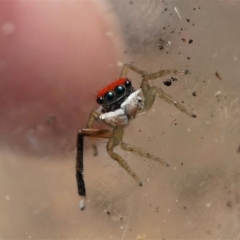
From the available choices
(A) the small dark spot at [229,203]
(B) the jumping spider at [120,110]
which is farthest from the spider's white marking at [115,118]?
(A) the small dark spot at [229,203]

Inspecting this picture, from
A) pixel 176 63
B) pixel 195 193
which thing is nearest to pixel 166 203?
pixel 195 193

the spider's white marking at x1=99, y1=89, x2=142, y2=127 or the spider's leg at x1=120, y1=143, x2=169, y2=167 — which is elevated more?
the spider's white marking at x1=99, y1=89, x2=142, y2=127

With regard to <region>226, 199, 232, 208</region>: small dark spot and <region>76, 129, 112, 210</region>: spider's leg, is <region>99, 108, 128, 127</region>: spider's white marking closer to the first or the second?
<region>76, 129, 112, 210</region>: spider's leg

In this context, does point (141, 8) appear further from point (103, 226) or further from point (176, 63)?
point (103, 226)

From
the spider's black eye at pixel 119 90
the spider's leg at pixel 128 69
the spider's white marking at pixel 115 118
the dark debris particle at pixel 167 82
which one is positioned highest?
the spider's black eye at pixel 119 90

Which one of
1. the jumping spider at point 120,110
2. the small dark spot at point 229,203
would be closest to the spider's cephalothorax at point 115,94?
the jumping spider at point 120,110

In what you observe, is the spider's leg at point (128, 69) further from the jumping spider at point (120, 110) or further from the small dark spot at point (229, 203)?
the small dark spot at point (229, 203)

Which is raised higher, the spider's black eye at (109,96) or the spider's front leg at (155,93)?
the spider's black eye at (109,96)

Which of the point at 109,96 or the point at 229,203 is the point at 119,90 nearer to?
the point at 109,96

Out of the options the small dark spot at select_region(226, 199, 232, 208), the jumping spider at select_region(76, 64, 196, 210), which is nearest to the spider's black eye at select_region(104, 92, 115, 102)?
the jumping spider at select_region(76, 64, 196, 210)

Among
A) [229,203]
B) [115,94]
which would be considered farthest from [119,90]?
[229,203]
